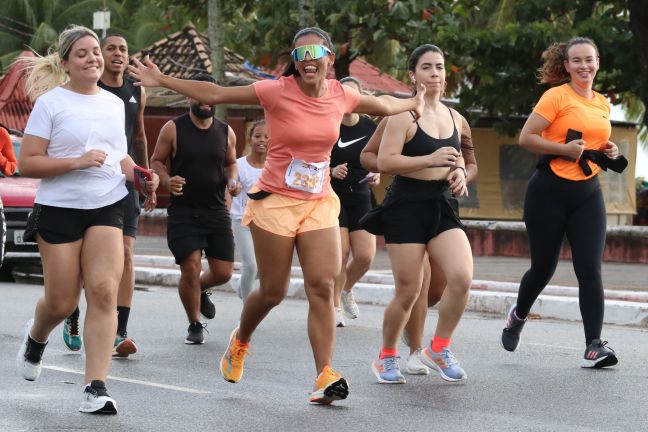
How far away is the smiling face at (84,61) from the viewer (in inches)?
288

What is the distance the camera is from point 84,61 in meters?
7.31

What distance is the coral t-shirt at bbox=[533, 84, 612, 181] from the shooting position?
9148 mm

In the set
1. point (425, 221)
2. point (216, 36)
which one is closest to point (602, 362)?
point (425, 221)

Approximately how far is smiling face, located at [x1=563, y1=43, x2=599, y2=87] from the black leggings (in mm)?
606

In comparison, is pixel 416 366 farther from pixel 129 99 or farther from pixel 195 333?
pixel 129 99

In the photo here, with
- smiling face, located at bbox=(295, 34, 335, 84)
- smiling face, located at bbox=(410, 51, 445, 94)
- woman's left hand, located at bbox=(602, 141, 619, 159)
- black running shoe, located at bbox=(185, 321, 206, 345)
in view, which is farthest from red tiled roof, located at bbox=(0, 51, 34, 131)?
smiling face, located at bbox=(295, 34, 335, 84)

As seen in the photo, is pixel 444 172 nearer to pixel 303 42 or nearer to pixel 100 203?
pixel 303 42

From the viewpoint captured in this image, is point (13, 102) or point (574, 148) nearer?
point (574, 148)

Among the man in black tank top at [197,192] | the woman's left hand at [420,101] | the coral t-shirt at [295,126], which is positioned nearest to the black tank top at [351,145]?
the man in black tank top at [197,192]

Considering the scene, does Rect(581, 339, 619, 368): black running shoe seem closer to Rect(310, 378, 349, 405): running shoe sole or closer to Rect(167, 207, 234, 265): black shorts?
Rect(310, 378, 349, 405): running shoe sole

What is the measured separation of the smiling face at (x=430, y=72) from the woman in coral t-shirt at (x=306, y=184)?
2.87 ft

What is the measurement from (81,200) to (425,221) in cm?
211

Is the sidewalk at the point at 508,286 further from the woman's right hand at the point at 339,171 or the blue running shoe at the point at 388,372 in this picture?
the blue running shoe at the point at 388,372

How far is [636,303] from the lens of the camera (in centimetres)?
1300
